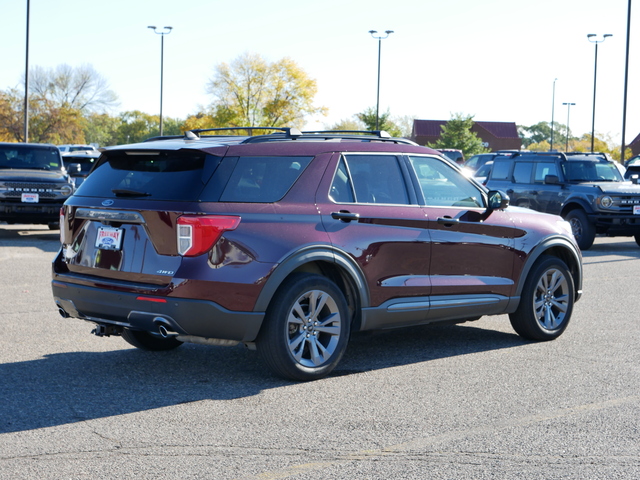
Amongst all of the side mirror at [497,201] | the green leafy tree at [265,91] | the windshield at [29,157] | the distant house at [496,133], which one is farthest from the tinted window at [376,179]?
the distant house at [496,133]

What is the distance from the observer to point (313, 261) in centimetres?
626

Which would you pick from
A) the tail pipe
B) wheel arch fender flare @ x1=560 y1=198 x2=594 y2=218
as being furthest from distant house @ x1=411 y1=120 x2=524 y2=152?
A: the tail pipe

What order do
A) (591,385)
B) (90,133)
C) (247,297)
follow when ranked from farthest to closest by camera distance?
(90,133) < (591,385) < (247,297)

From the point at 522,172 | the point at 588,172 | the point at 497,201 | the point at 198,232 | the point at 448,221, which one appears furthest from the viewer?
the point at 522,172

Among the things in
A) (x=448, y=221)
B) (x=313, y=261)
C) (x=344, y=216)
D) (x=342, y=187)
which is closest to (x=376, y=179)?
(x=342, y=187)

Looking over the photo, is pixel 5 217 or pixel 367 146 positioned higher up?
pixel 367 146

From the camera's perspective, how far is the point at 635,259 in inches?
635

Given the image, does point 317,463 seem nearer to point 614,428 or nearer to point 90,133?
point 614,428

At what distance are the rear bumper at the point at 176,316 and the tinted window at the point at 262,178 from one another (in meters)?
0.75

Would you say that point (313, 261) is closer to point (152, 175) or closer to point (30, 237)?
point (152, 175)

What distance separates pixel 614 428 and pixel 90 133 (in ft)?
411

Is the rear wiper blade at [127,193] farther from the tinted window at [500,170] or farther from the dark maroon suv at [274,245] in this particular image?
the tinted window at [500,170]

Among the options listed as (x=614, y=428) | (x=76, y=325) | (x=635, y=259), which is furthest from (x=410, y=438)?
(x=635, y=259)

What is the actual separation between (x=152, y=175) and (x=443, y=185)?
8.18ft
